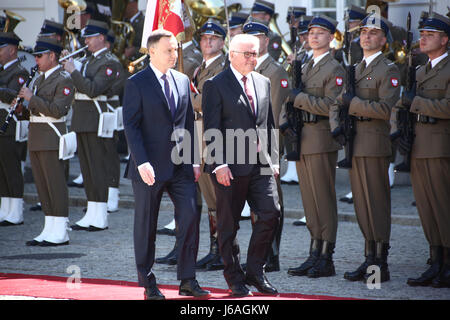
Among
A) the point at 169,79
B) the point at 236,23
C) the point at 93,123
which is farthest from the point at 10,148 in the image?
the point at 169,79

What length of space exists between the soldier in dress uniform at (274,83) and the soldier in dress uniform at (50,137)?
251 cm

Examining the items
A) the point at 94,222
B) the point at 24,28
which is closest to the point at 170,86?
the point at 94,222

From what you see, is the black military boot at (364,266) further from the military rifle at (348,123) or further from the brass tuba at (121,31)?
the brass tuba at (121,31)

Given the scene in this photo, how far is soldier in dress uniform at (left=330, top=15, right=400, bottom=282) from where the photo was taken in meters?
8.12

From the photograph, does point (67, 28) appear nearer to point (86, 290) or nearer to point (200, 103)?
point (200, 103)

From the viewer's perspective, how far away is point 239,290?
7465 mm

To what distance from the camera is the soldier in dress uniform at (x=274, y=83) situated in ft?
28.6

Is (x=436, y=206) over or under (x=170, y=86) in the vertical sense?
under

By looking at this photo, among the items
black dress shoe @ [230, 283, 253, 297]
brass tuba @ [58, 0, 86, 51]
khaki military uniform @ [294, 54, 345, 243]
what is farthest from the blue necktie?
brass tuba @ [58, 0, 86, 51]

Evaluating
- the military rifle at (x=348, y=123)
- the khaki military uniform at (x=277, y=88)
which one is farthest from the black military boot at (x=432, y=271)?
the khaki military uniform at (x=277, y=88)

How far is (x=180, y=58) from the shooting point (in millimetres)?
8984
